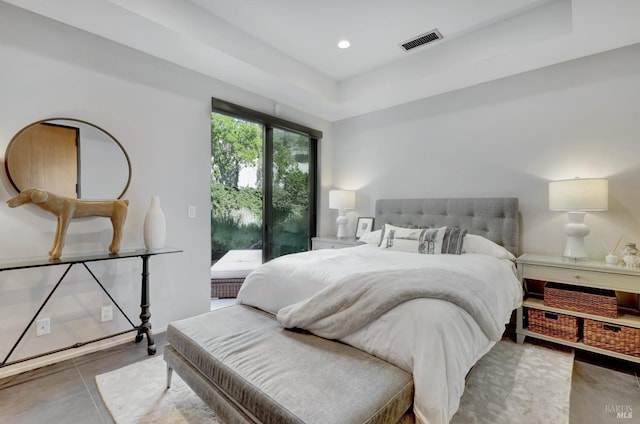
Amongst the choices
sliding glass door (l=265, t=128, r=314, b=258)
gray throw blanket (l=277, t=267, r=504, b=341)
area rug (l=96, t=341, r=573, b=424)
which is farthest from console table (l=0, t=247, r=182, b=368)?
sliding glass door (l=265, t=128, r=314, b=258)

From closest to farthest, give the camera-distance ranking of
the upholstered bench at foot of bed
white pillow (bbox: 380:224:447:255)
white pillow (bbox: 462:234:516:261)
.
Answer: the upholstered bench at foot of bed, white pillow (bbox: 462:234:516:261), white pillow (bbox: 380:224:447:255)

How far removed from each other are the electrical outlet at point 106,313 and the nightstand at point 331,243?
244cm

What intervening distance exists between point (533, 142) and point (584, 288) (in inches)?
55.8

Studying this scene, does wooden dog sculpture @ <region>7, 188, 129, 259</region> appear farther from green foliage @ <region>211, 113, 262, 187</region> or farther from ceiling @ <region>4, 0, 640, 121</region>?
ceiling @ <region>4, 0, 640, 121</region>

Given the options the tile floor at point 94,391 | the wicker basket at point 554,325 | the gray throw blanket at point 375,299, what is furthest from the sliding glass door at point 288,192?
the wicker basket at point 554,325

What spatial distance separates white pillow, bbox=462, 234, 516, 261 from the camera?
8.86 ft

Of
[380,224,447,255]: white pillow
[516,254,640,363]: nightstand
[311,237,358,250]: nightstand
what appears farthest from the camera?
[311,237,358,250]: nightstand

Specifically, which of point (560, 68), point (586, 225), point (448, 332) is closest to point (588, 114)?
point (560, 68)

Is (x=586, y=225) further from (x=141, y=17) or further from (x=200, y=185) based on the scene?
(x=141, y=17)

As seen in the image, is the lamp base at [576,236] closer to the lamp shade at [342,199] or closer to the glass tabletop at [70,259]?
the lamp shade at [342,199]

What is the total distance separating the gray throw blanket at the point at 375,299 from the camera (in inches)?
58.7

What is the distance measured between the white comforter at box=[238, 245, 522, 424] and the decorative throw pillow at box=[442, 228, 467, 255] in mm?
374

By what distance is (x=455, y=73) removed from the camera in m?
2.97

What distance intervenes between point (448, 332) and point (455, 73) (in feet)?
8.80
